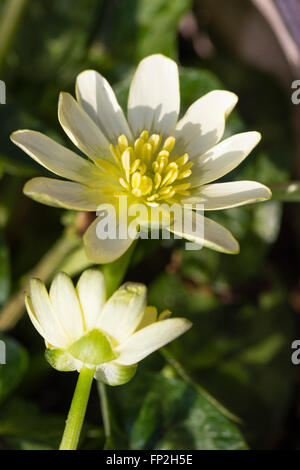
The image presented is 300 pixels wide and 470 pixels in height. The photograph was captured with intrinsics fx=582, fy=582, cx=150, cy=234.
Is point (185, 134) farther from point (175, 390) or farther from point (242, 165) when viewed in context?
point (175, 390)

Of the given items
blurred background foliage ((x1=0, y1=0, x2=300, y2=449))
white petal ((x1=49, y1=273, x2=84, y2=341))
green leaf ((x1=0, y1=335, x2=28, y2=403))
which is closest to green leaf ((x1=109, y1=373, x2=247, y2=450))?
blurred background foliage ((x1=0, y1=0, x2=300, y2=449))

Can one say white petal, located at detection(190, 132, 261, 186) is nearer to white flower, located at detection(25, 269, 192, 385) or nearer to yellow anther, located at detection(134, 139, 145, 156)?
yellow anther, located at detection(134, 139, 145, 156)

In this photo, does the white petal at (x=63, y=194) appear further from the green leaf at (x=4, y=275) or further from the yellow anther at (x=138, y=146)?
the green leaf at (x=4, y=275)

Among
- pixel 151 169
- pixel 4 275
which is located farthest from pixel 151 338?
pixel 4 275

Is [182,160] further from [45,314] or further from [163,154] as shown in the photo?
[45,314]

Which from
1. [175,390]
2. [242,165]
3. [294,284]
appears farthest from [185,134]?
[294,284]

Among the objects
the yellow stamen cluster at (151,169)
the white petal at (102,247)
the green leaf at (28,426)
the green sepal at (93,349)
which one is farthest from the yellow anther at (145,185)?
the green leaf at (28,426)
